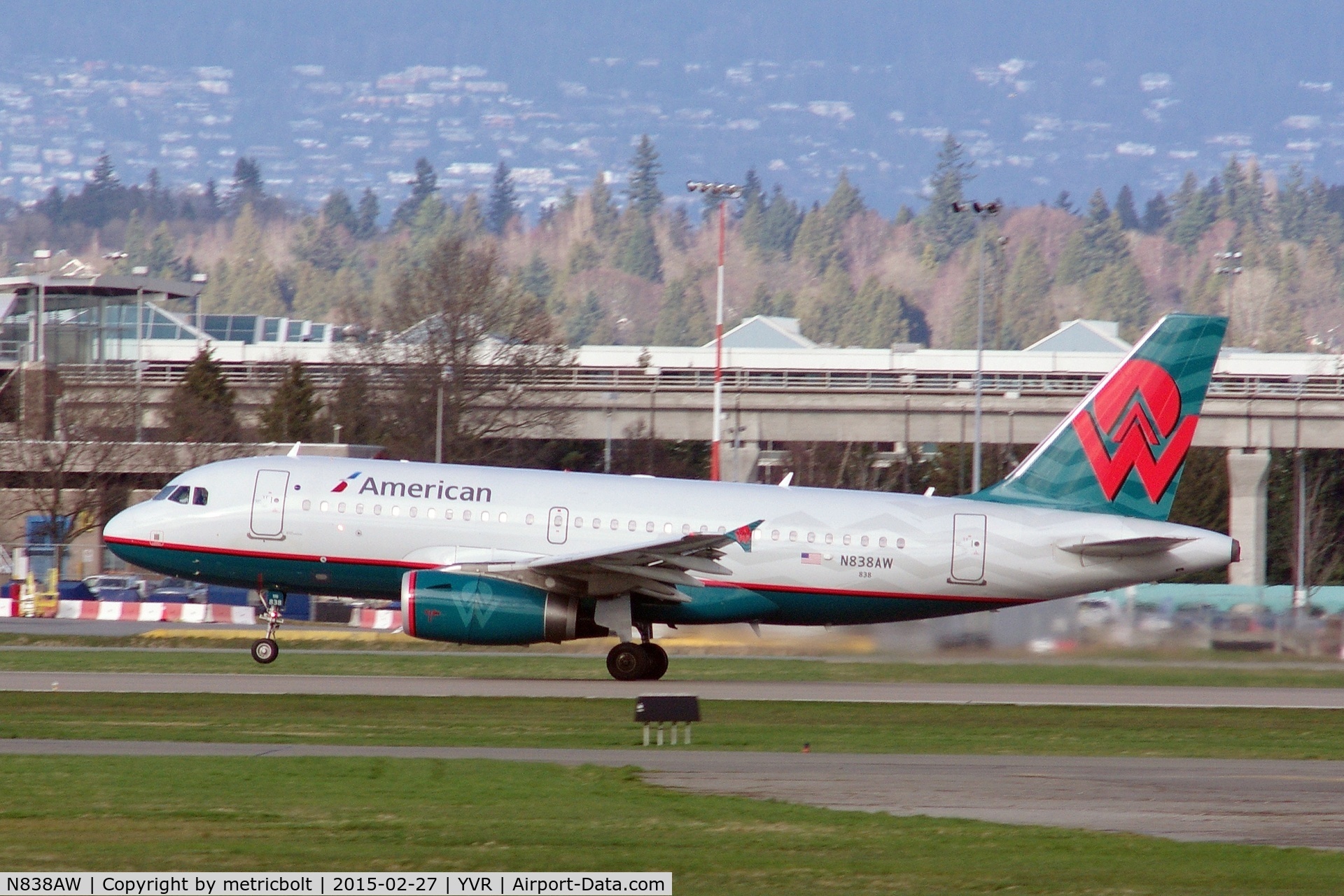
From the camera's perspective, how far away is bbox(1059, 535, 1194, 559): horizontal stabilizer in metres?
28.0

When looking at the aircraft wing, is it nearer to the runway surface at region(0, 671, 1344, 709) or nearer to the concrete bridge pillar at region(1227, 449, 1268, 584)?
the runway surface at region(0, 671, 1344, 709)

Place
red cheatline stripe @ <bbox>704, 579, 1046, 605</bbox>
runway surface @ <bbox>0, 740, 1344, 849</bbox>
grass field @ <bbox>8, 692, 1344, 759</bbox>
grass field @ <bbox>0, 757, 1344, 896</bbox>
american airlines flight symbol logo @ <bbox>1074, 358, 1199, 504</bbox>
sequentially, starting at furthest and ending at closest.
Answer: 1. american airlines flight symbol logo @ <bbox>1074, 358, 1199, 504</bbox>
2. red cheatline stripe @ <bbox>704, 579, 1046, 605</bbox>
3. grass field @ <bbox>8, 692, 1344, 759</bbox>
4. runway surface @ <bbox>0, 740, 1344, 849</bbox>
5. grass field @ <bbox>0, 757, 1344, 896</bbox>

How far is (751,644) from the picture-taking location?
3266 cm

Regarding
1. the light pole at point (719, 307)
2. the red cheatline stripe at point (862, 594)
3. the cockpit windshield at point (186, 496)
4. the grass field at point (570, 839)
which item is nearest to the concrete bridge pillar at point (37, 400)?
the light pole at point (719, 307)

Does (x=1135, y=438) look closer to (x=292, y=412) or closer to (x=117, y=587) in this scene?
(x=117, y=587)

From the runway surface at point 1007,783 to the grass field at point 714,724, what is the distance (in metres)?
0.72

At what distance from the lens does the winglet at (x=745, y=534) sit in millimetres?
26531

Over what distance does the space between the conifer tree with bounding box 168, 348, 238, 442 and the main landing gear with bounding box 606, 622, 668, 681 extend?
1483 inches

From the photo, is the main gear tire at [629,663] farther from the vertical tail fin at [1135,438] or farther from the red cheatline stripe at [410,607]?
the vertical tail fin at [1135,438]

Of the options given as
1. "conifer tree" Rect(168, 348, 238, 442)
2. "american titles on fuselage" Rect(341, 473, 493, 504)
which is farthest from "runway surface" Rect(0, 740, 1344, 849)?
"conifer tree" Rect(168, 348, 238, 442)

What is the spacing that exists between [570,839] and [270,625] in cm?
1671

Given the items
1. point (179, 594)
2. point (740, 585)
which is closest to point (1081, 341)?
point (179, 594)

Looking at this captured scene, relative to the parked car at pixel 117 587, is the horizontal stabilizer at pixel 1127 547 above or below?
above

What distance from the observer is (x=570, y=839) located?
1409cm
